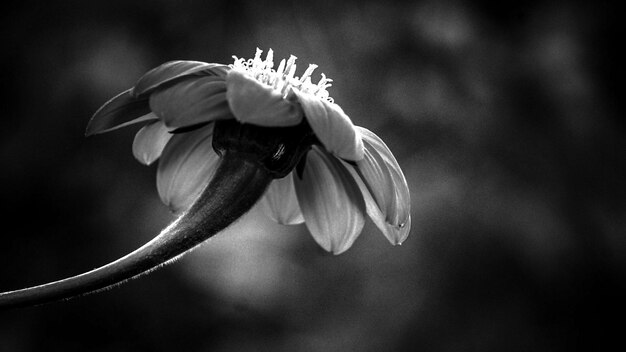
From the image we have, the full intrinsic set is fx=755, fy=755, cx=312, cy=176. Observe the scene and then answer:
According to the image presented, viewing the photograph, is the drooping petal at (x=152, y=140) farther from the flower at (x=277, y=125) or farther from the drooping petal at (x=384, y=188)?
the drooping petal at (x=384, y=188)

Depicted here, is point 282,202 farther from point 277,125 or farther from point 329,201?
point 277,125

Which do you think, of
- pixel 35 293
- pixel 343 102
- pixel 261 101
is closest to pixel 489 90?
pixel 343 102

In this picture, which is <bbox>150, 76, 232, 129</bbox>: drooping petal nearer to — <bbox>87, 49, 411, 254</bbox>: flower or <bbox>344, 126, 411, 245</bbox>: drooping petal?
<bbox>87, 49, 411, 254</bbox>: flower

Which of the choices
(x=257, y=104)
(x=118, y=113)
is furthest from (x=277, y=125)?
(x=118, y=113)

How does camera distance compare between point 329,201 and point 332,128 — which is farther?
point 329,201

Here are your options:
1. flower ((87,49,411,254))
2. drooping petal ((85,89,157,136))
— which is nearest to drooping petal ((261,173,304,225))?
flower ((87,49,411,254))

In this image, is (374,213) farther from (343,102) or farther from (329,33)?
(329,33)
